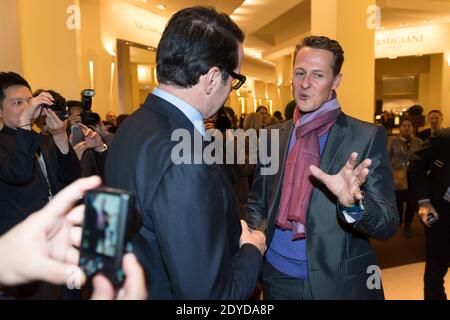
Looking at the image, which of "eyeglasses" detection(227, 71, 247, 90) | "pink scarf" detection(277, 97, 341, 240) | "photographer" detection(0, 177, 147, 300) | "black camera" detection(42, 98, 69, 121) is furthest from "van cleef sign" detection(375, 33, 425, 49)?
"photographer" detection(0, 177, 147, 300)

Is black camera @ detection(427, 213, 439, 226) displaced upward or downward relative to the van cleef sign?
downward

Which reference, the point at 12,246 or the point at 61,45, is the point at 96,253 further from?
the point at 61,45

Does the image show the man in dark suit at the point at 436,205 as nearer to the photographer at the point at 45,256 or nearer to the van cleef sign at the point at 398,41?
the photographer at the point at 45,256

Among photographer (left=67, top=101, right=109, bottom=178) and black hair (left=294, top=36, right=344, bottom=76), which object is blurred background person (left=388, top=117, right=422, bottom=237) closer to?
black hair (left=294, top=36, right=344, bottom=76)

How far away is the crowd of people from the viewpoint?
90cm

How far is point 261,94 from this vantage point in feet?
98.8

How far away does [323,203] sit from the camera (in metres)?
1.65

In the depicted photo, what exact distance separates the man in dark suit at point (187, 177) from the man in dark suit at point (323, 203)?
48 cm

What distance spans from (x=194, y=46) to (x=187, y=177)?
39 cm

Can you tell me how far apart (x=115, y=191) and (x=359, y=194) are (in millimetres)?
1017

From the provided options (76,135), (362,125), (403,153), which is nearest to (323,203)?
(362,125)

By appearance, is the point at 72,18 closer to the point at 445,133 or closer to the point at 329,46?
the point at 329,46
